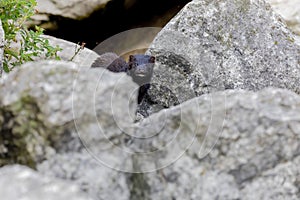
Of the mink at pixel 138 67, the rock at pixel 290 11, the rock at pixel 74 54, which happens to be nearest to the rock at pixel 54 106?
the mink at pixel 138 67

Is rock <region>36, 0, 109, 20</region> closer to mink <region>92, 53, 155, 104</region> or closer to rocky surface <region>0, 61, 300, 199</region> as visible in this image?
mink <region>92, 53, 155, 104</region>

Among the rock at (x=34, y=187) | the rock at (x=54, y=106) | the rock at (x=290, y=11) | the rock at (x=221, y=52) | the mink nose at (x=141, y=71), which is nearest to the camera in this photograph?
the rock at (x=34, y=187)

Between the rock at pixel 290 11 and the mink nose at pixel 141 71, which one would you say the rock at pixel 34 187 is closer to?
the mink nose at pixel 141 71

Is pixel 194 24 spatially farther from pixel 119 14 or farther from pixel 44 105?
pixel 119 14

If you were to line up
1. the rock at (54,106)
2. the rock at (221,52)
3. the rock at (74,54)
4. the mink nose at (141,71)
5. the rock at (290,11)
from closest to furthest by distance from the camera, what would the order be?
1. the rock at (54,106)
2. the rock at (221,52)
3. the mink nose at (141,71)
4. the rock at (74,54)
5. the rock at (290,11)

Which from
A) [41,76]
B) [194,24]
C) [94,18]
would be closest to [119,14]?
[94,18]

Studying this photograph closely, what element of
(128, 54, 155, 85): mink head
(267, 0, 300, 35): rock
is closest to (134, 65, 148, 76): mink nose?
(128, 54, 155, 85): mink head

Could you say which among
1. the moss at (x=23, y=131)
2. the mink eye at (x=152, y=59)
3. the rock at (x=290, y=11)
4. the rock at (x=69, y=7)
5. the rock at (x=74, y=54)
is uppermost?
the moss at (x=23, y=131)
